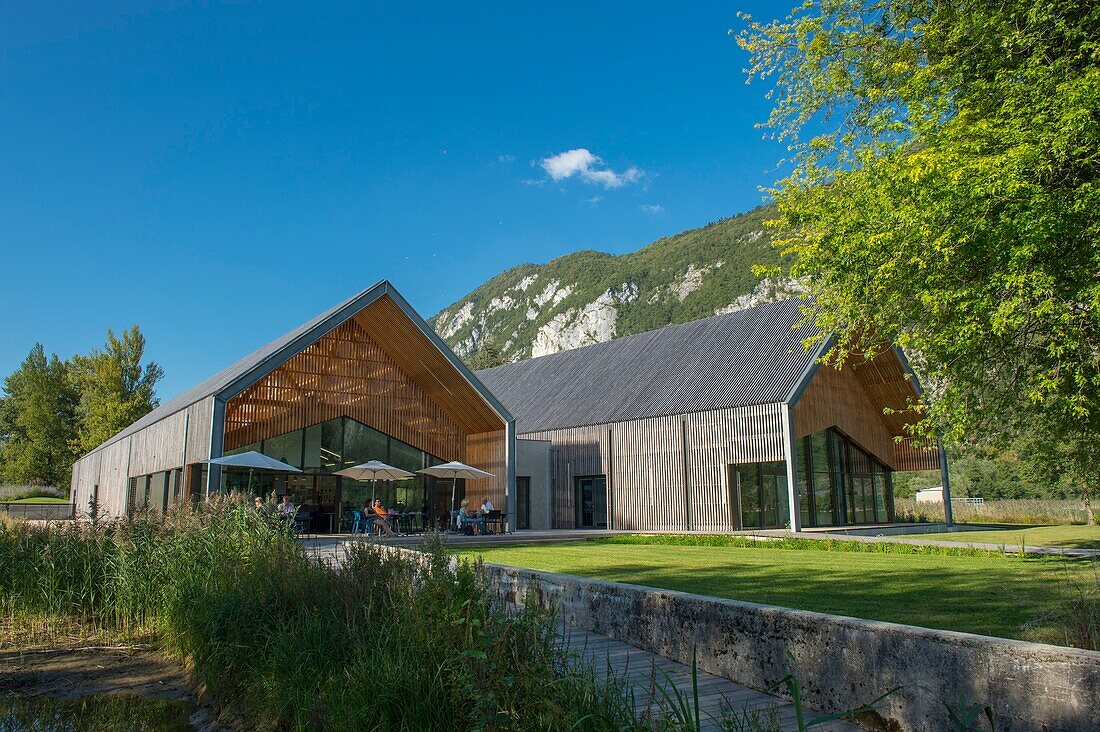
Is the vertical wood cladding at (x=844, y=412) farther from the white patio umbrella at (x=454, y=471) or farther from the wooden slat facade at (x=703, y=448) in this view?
the white patio umbrella at (x=454, y=471)

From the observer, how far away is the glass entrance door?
2691 centimetres

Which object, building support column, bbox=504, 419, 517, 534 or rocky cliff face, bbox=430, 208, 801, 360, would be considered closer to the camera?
building support column, bbox=504, 419, 517, 534

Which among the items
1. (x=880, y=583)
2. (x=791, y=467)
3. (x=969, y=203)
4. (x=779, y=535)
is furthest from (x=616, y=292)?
(x=880, y=583)

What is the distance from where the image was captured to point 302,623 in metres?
6.40

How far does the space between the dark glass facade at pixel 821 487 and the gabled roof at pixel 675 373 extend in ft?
8.16

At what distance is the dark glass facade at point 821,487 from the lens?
77.3 feet

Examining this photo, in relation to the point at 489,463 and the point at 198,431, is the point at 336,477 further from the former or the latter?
the point at 489,463

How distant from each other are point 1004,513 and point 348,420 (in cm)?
2674

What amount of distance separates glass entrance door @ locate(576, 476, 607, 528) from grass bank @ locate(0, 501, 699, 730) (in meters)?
18.3

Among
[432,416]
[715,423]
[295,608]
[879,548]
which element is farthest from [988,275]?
[432,416]

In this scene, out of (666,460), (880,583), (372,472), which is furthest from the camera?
(666,460)

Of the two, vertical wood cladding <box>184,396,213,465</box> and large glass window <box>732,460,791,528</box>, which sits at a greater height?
vertical wood cladding <box>184,396,213,465</box>

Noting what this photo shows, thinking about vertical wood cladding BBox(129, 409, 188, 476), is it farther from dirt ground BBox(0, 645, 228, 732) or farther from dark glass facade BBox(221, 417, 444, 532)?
dirt ground BBox(0, 645, 228, 732)

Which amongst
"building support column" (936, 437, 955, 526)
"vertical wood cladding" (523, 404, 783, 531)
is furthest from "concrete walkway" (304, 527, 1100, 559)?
"building support column" (936, 437, 955, 526)
